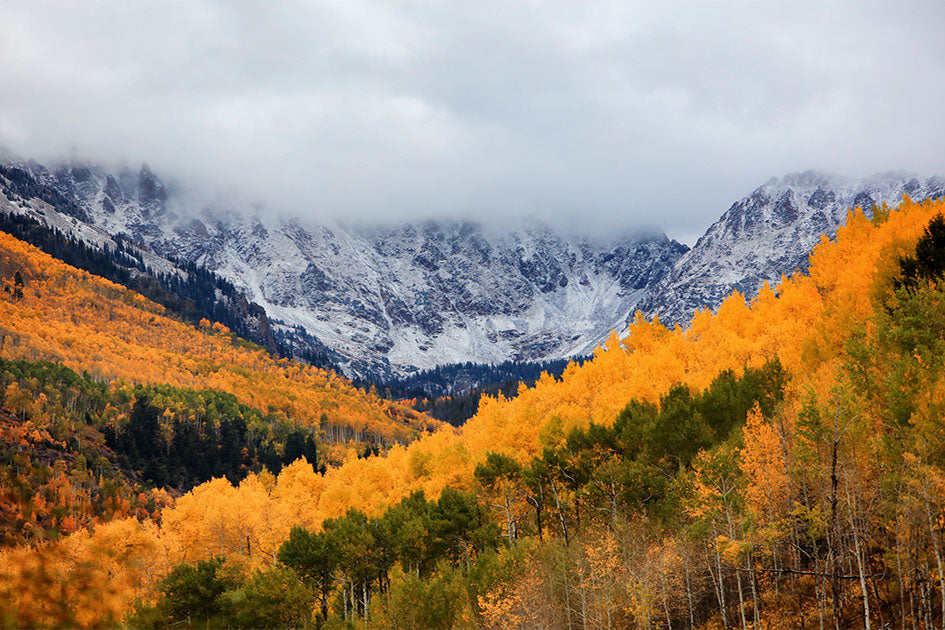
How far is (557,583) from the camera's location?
139 ft

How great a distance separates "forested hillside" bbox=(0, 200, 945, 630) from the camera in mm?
29828

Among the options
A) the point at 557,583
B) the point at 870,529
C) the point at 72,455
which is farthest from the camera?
the point at 72,455

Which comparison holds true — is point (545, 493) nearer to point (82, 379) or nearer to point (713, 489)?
point (713, 489)

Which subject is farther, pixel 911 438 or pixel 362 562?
pixel 362 562

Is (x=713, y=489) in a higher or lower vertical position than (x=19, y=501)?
lower

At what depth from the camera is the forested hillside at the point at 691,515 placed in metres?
29.8

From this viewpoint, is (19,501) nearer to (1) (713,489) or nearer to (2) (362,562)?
(1) (713,489)

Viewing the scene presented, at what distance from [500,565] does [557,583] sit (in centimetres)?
387

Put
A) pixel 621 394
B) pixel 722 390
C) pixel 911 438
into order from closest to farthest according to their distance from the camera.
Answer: pixel 911 438, pixel 722 390, pixel 621 394

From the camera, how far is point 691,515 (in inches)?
1544

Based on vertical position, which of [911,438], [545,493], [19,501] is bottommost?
[545,493]

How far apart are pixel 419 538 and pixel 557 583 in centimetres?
1525

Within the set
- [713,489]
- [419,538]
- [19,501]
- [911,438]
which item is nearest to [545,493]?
[419,538]

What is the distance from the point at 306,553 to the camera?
56031 mm
